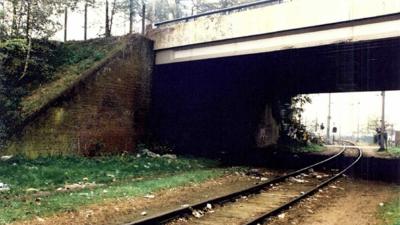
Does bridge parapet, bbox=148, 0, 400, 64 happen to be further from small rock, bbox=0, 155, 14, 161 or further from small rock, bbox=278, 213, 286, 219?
small rock, bbox=0, 155, 14, 161

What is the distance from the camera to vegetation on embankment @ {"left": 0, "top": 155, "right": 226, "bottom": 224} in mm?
9562

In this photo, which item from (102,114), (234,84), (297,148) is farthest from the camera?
(297,148)

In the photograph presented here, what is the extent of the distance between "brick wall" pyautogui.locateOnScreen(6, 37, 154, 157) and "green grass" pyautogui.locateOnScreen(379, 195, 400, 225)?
37.9 ft

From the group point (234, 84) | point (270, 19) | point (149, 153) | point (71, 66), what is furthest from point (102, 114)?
point (234, 84)

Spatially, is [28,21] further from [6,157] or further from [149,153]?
[149,153]

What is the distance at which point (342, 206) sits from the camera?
11.4 metres

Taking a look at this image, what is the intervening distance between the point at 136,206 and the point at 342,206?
18.3 ft

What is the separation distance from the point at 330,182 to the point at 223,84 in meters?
10.3

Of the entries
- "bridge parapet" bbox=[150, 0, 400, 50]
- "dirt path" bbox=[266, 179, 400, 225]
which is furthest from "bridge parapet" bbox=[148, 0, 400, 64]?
"dirt path" bbox=[266, 179, 400, 225]

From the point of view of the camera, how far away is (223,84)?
80.3 ft

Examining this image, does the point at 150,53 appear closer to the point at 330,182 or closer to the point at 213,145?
the point at 213,145

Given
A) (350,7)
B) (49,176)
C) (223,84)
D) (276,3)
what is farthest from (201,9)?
(49,176)

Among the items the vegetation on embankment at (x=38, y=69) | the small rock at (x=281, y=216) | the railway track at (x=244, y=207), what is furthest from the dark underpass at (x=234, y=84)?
the small rock at (x=281, y=216)

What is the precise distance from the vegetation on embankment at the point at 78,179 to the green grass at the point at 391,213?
6.00 m
